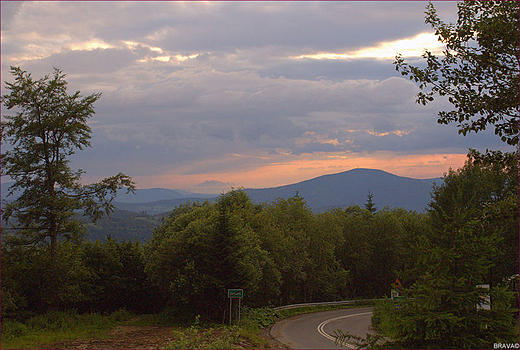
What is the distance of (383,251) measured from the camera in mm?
53875

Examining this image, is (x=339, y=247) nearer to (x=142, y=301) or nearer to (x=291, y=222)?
(x=291, y=222)

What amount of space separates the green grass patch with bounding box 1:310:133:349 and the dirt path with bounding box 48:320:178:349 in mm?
877

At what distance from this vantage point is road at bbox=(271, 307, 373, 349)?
21.2m

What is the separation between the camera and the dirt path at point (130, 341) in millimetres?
17234

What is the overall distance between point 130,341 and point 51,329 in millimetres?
6678

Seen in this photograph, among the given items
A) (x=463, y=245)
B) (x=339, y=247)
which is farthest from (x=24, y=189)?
(x=339, y=247)

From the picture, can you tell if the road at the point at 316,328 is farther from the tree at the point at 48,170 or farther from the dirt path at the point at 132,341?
the tree at the point at 48,170

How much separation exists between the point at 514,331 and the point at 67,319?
2353 cm

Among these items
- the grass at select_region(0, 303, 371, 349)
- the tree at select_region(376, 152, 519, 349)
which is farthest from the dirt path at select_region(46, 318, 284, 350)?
the tree at select_region(376, 152, 519, 349)

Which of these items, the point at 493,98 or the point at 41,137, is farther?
the point at 41,137

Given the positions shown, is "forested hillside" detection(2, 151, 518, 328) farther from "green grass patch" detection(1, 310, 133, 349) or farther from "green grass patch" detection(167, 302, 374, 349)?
"green grass patch" detection(167, 302, 374, 349)

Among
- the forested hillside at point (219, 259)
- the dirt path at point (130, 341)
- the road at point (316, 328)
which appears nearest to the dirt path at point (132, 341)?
the dirt path at point (130, 341)

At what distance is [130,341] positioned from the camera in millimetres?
18609

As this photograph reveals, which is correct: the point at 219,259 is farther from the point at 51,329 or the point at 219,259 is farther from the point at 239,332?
the point at 51,329
